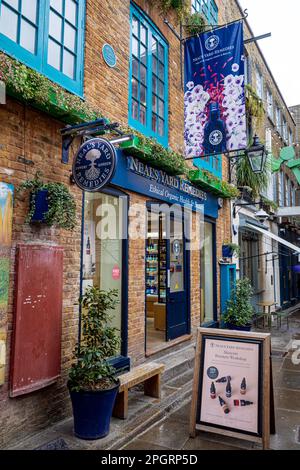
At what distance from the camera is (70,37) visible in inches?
199

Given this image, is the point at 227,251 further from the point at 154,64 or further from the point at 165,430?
the point at 165,430

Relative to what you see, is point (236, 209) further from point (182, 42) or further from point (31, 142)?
point (31, 142)

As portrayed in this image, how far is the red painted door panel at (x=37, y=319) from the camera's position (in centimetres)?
390

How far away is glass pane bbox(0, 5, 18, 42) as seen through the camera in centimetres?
407

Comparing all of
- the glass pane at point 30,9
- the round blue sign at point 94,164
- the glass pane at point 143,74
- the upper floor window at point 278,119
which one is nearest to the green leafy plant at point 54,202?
the round blue sign at point 94,164

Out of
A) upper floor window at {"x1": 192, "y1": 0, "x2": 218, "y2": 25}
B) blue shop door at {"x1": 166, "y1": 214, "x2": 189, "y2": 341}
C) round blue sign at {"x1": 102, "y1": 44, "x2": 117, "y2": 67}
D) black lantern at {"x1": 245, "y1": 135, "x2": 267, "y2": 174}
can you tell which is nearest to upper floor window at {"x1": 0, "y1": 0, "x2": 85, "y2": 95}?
round blue sign at {"x1": 102, "y1": 44, "x2": 117, "y2": 67}

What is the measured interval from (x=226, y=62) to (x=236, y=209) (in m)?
5.11

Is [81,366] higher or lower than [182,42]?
lower

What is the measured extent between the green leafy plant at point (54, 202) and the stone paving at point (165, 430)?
2287 millimetres

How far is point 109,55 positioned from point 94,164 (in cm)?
245

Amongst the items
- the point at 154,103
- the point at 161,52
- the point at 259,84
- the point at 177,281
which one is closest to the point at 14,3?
the point at 154,103

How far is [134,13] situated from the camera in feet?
21.6

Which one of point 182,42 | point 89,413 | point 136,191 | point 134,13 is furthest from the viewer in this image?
point 182,42

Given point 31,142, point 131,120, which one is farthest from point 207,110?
point 31,142
